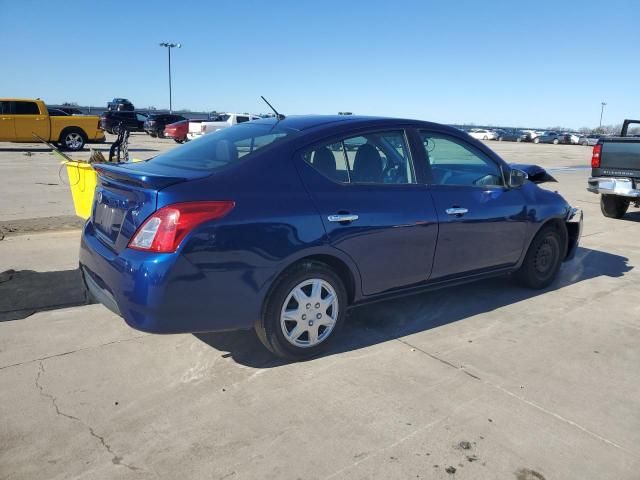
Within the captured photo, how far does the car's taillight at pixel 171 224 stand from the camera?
9.59 ft

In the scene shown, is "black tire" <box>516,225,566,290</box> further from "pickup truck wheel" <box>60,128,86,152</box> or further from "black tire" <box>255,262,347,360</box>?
"pickup truck wheel" <box>60,128,86,152</box>

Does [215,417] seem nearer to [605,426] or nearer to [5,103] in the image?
[605,426]

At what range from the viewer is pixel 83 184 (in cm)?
669

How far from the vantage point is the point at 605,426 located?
290 cm

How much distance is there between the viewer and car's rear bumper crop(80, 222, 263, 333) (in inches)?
115

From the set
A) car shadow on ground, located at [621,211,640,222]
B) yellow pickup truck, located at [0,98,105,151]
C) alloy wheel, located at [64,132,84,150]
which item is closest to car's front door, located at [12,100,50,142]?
yellow pickup truck, located at [0,98,105,151]

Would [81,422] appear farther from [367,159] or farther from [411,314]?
[411,314]

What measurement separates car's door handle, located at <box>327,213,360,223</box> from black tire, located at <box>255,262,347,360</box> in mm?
309

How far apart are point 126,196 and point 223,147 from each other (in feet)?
2.68

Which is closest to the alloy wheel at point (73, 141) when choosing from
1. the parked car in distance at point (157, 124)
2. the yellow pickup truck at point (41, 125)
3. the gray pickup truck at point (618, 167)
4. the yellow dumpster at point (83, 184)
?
the yellow pickup truck at point (41, 125)

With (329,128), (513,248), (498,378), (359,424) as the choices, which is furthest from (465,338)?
(329,128)

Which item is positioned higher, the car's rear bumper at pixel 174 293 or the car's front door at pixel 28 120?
the car's front door at pixel 28 120

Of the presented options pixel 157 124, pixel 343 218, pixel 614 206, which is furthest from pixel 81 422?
pixel 157 124

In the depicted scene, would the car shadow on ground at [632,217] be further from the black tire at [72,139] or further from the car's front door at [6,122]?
the car's front door at [6,122]
